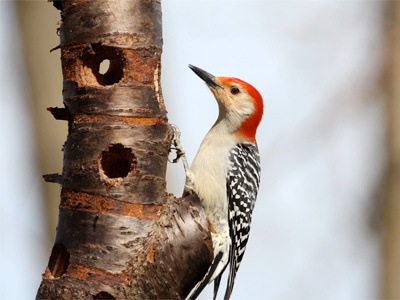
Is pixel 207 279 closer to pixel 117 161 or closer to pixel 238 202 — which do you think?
pixel 238 202

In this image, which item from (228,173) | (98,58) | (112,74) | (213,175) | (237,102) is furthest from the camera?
(237,102)

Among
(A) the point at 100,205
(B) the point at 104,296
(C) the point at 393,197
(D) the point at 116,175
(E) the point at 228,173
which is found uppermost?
(D) the point at 116,175

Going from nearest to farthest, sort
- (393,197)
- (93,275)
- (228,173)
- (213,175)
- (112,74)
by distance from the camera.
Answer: (93,275) < (112,74) < (213,175) < (228,173) < (393,197)

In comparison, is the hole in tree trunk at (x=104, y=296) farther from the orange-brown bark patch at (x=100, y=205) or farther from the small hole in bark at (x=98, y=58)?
the small hole in bark at (x=98, y=58)

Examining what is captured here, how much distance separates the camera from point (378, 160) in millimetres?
10250

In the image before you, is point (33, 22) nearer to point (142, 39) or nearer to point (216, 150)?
point (216, 150)

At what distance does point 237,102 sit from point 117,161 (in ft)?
7.83

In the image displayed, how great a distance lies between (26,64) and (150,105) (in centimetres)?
397

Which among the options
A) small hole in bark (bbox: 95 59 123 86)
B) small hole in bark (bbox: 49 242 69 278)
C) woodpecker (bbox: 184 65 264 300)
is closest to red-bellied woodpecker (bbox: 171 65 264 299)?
woodpecker (bbox: 184 65 264 300)

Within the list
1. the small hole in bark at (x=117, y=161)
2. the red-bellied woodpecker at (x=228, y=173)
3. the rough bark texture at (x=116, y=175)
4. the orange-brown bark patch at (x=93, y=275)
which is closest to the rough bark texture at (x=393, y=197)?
the red-bellied woodpecker at (x=228, y=173)

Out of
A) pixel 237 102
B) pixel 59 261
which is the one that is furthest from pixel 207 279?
pixel 237 102

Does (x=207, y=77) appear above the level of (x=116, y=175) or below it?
above

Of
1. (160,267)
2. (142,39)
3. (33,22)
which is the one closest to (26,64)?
(33,22)

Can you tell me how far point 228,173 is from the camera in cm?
588
